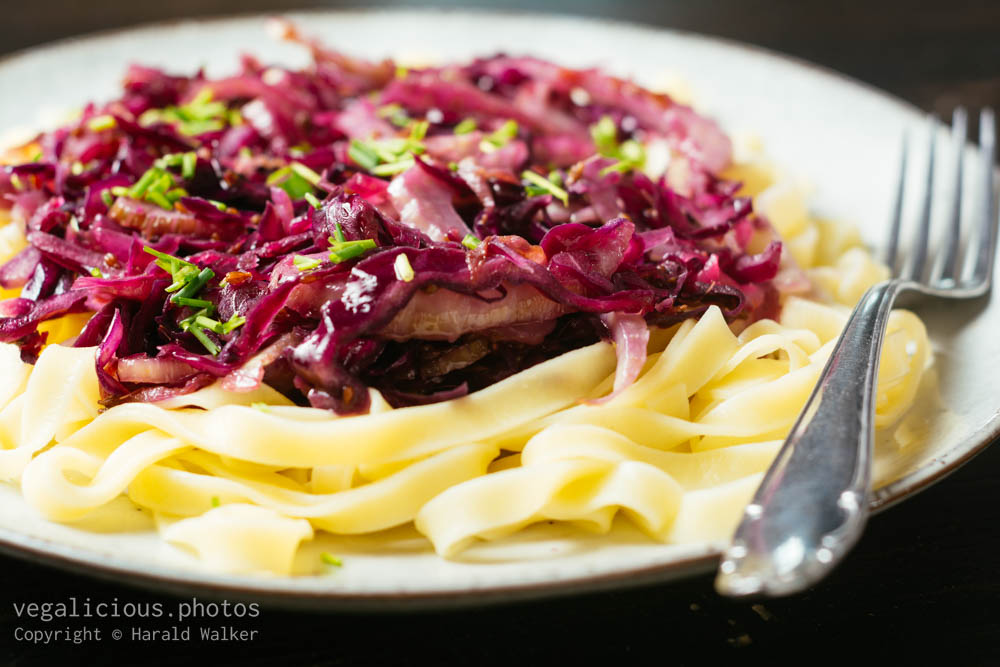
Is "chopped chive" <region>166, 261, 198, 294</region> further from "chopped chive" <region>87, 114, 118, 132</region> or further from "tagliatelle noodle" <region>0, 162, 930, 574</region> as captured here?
"chopped chive" <region>87, 114, 118, 132</region>

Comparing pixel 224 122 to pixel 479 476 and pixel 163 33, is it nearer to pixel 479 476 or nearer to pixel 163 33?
pixel 163 33

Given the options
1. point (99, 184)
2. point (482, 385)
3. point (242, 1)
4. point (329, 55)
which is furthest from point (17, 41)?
point (482, 385)

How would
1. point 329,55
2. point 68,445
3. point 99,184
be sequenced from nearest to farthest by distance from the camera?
point 68,445
point 99,184
point 329,55

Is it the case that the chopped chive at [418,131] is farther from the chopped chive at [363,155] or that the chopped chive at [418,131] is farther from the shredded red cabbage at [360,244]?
the chopped chive at [363,155]

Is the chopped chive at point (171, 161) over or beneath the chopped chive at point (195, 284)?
over

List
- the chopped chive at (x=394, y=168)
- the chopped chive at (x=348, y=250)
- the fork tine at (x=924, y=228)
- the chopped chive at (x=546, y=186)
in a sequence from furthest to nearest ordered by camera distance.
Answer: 1. the fork tine at (x=924, y=228)
2. the chopped chive at (x=394, y=168)
3. the chopped chive at (x=546, y=186)
4. the chopped chive at (x=348, y=250)

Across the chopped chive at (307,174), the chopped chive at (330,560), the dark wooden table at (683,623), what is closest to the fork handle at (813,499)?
the dark wooden table at (683,623)

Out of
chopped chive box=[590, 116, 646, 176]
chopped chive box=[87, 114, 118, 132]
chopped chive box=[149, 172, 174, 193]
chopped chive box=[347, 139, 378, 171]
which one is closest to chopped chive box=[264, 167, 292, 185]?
chopped chive box=[347, 139, 378, 171]
